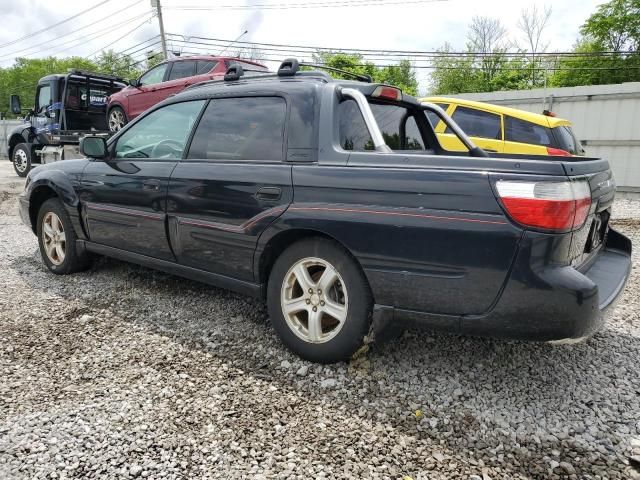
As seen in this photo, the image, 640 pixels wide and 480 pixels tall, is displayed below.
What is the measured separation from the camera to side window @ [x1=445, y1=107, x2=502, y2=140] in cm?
747

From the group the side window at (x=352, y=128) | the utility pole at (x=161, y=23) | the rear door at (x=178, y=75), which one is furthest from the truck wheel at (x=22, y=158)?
the utility pole at (x=161, y=23)

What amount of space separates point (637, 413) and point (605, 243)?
1117mm

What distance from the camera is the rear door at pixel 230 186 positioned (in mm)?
2945

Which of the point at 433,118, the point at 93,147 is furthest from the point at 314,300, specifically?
the point at 433,118

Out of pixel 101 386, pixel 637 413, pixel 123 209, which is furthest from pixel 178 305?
pixel 637 413

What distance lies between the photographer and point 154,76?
10.6m

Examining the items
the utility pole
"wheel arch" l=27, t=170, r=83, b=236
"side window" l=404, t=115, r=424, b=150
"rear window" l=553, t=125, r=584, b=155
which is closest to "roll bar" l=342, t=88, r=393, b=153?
"side window" l=404, t=115, r=424, b=150

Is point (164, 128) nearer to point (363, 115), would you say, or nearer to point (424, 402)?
point (363, 115)

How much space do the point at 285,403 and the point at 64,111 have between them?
12.1 metres

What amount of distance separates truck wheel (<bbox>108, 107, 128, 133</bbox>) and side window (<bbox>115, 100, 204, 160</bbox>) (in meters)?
7.80

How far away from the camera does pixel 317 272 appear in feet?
9.35

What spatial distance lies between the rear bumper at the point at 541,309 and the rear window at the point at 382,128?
1.15 metres

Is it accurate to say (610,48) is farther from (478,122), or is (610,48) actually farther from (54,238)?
(54,238)

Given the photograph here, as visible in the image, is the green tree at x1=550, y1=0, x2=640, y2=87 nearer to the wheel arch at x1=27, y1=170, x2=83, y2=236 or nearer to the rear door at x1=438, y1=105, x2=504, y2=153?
the rear door at x1=438, y1=105, x2=504, y2=153
